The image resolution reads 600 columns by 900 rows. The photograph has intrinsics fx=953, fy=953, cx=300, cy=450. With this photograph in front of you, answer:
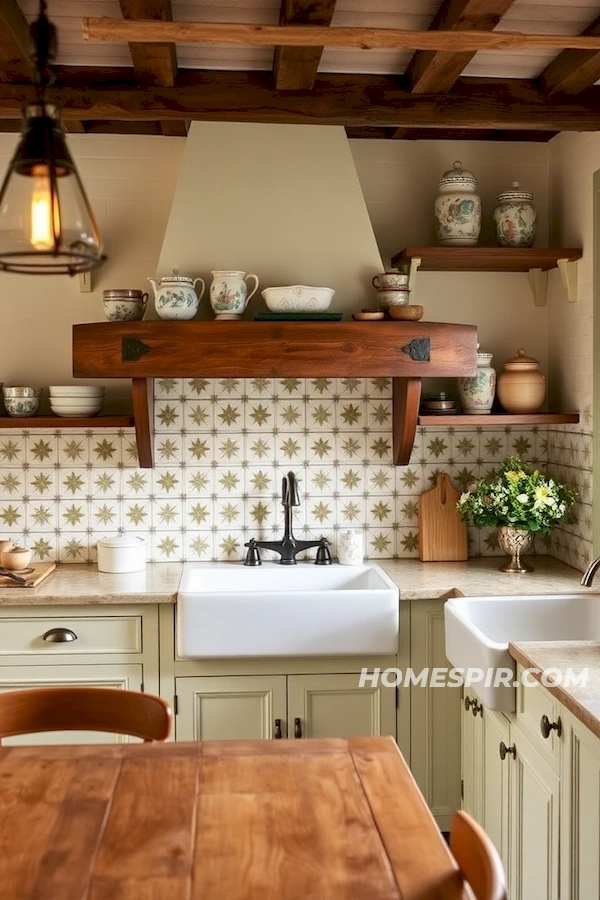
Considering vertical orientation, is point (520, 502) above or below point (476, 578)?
above

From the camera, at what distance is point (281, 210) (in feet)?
10.7

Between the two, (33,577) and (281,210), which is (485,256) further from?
(33,577)

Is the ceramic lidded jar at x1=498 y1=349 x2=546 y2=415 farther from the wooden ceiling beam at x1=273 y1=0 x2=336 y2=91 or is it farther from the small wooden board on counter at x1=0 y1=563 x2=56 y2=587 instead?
the small wooden board on counter at x1=0 y1=563 x2=56 y2=587

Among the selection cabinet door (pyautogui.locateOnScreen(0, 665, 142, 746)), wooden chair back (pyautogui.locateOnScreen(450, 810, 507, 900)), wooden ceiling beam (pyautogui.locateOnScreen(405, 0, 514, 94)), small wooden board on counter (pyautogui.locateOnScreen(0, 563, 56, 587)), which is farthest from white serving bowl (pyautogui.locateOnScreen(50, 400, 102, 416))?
wooden chair back (pyautogui.locateOnScreen(450, 810, 507, 900))

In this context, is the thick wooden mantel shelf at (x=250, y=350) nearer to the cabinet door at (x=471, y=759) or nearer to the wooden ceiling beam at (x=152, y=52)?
the wooden ceiling beam at (x=152, y=52)

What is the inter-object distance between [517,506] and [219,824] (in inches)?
78.3

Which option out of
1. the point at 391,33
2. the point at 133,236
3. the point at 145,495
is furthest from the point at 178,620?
the point at 391,33

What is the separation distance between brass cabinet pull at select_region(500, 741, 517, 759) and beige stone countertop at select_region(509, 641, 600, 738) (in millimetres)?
275

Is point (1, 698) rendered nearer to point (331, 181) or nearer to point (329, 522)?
point (329, 522)

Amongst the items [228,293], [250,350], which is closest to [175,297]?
[228,293]

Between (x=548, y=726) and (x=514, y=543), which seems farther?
(x=514, y=543)

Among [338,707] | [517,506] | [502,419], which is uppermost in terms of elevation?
[502,419]

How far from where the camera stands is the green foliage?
128 inches

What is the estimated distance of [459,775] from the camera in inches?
124
